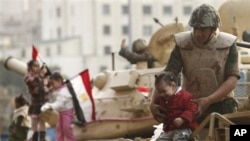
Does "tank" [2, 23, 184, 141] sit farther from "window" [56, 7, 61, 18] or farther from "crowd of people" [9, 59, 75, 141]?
"window" [56, 7, 61, 18]

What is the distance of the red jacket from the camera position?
1226 centimetres

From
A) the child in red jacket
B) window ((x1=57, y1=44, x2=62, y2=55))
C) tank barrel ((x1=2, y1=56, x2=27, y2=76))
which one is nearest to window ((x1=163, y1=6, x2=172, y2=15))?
window ((x1=57, y1=44, x2=62, y2=55))

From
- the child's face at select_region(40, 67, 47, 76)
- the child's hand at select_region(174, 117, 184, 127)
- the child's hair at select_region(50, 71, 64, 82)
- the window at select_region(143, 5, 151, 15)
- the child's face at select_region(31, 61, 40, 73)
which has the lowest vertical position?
the child's hand at select_region(174, 117, 184, 127)

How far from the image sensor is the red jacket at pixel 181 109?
40.2 ft

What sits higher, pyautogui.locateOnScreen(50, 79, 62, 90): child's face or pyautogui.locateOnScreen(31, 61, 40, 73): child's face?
pyautogui.locateOnScreen(31, 61, 40, 73): child's face

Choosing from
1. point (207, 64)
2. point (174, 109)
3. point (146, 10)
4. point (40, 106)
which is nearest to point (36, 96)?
point (40, 106)

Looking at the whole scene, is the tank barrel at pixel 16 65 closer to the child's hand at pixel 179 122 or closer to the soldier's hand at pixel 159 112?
the soldier's hand at pixel 159 112

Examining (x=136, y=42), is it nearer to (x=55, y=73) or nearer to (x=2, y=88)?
(x=55, y=73)

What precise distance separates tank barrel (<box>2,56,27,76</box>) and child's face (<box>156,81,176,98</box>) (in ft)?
40.8

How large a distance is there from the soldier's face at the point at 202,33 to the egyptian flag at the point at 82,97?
270 inches

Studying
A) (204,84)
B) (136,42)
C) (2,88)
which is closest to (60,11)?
(2,88)

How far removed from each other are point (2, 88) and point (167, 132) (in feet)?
327

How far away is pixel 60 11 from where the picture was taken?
435 feet

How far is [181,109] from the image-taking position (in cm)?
1233
